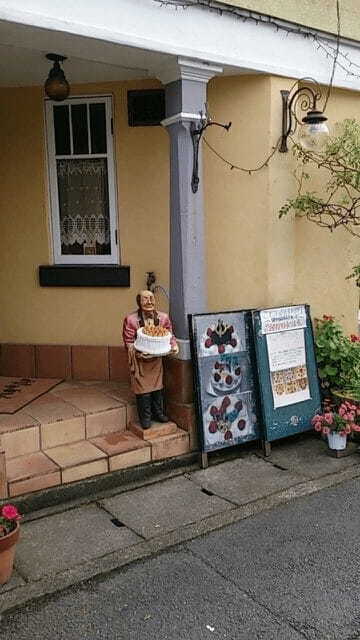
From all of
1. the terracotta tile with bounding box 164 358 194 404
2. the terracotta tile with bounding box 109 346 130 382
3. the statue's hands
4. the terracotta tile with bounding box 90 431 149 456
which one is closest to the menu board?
the terracotta tile with bounding box 164 358 194 404

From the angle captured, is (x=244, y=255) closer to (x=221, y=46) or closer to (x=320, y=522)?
(x=221, y=46)

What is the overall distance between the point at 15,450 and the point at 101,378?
1676 millimetres

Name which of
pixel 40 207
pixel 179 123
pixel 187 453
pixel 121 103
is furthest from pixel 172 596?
pixel 121 103

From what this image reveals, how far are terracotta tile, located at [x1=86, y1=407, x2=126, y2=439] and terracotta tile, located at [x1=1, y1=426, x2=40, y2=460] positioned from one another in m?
0.51

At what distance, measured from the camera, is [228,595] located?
3598 mm

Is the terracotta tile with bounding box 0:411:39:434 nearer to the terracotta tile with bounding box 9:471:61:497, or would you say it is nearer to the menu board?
the terracotta tile with bounding box 9:471:61:497

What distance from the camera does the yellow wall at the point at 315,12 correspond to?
541cm

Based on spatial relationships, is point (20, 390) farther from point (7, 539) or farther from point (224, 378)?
point (7, 539)

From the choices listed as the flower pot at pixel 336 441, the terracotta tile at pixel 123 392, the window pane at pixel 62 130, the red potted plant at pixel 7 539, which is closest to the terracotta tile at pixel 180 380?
the terracotta tile at pixel 123 392

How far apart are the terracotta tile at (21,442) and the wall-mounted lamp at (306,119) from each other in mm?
3643

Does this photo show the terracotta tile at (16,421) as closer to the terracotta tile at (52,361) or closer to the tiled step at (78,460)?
the tiled step at (78,460)

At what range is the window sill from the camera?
249 inches

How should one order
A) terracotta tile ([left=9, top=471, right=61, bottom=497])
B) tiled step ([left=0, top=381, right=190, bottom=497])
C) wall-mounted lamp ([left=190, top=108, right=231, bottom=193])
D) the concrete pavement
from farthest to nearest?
1. wall-mounted lamp ([left=190, top=108, right=231, bottom=193])
2. tiled step ([left=0, top=381, right=190, bottom=497])
3. terracotta tile ([left=9, top=471, right=61, bottom=497])
4. the concrete pavement

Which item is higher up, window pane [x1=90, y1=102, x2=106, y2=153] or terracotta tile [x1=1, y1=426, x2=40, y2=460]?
window pane [x1=90, y1=102, x2=106, y2=153]
